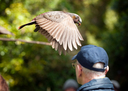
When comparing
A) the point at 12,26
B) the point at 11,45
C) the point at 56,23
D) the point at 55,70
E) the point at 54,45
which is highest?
the point at 56,23

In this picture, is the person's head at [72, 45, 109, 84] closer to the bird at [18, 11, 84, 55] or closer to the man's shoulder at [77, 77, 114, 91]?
the man's shoulder at [77, 77, 114, 91]

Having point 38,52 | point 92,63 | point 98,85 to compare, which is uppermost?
point 92,63

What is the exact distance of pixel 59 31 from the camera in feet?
6.91

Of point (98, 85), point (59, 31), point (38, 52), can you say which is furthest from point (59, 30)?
point (38, 52)

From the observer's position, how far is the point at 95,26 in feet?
48.6

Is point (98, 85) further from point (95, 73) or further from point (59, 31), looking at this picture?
point (59, 31)

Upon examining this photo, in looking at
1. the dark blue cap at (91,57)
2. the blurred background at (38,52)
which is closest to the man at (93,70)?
the dark blue cap at (91,57)

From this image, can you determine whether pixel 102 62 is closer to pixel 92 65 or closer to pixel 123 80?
pixel 92 65

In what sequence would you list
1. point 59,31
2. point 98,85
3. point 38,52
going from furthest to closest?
point 38,52, point 59,31, point 98,85

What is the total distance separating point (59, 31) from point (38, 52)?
4.76m

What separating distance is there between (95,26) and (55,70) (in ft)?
21.1

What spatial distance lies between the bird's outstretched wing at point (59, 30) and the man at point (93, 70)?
466 millimetres

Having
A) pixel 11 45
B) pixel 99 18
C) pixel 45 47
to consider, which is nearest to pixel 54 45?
pixel 11 45

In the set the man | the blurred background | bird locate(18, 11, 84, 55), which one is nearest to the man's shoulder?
the man
